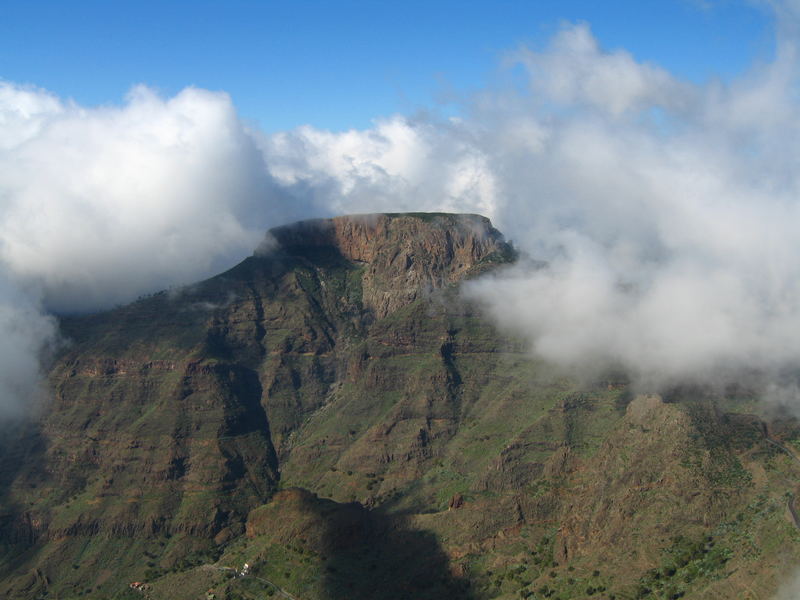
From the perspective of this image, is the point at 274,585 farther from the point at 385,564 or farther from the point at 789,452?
the point at 789,452

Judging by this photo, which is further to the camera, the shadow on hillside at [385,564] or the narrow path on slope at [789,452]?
the shadow on hillside at [385,564]

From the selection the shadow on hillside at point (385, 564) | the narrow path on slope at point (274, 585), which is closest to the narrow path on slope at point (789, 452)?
the shadow on hillside at point (385, 564)

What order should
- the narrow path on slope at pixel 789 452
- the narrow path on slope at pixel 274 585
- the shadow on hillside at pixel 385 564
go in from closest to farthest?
the narrow path on slope at pixel 789 452, the shadow on hillside at pixel 385 564, the narrow path on slope at pixel 274 585

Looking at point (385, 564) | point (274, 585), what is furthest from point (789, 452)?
point (274, 585)

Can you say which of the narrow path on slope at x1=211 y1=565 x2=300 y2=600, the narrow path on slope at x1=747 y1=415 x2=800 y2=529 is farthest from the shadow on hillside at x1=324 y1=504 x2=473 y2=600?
the narrow path on slope at x1=747 y1=415 x2=800 y2=529

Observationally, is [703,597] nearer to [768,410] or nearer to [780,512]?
[780,512]

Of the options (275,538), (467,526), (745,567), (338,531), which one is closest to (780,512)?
(745,567)

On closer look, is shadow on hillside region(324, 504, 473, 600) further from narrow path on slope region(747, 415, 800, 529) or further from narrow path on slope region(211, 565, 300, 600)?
Result: narrow path on slope region(747, 415, 800, 529)

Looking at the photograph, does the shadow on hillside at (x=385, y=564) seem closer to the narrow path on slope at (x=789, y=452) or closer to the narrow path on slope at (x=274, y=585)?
the narrow path on slope at (x=274, y=585)
